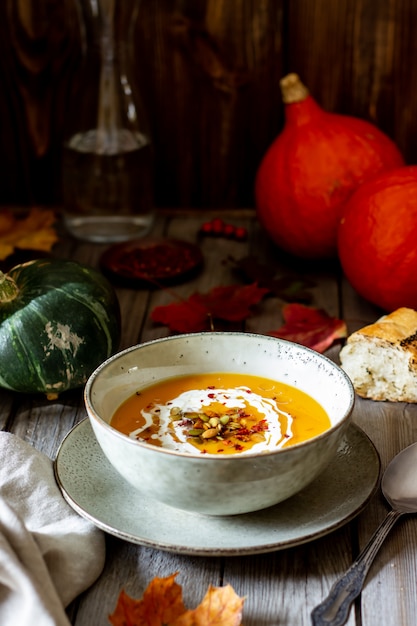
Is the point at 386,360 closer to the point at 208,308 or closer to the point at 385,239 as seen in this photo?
the point at 385,239

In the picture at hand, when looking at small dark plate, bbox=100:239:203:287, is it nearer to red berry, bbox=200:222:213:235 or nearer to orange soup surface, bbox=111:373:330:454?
red berry, bbox=200:222:213:235

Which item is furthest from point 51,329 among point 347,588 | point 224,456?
point 347,588

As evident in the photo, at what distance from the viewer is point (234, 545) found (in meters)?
0.93

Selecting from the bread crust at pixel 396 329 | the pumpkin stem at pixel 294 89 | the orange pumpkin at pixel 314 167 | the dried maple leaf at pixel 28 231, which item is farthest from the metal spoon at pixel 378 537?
the dried maple leaf at pixel 28 231

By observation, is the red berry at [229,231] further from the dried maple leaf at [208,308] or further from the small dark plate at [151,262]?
the dried maple leaf at [208,308]

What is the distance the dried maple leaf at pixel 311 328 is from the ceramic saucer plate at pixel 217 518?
0.42 meters

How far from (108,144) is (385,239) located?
0.71 meters

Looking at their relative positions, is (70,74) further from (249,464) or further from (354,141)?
(249,464)

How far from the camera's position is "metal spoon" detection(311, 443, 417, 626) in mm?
886

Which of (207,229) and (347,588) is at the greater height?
(347,588)

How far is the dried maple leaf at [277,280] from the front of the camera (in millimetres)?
1686

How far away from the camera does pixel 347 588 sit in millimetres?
917

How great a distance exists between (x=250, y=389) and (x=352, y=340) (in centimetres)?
29

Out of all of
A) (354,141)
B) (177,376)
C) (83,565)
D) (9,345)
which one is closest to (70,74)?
(354,141)
